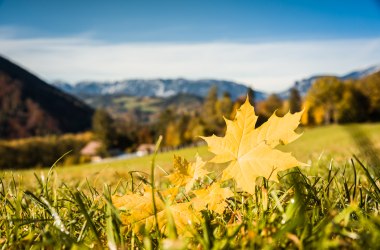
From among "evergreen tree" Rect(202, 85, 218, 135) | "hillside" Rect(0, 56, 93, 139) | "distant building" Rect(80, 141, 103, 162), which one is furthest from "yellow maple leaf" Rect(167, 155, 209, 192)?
"hillside" Rect(0, 56, 93, 139)

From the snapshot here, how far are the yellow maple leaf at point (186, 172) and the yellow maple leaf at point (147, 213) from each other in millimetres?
90

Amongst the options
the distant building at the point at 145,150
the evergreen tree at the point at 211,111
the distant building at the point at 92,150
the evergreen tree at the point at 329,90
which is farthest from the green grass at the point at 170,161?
the distant building at the point at 92,150

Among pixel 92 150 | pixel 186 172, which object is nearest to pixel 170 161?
pixel 186 172

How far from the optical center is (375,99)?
65.1 metres

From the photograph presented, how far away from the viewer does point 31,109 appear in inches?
6654

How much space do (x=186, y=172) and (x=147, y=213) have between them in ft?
0.62

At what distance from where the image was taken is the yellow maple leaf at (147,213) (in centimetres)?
86

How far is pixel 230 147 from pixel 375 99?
74.2m

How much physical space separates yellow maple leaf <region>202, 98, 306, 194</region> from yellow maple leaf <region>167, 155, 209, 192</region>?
0.38ft

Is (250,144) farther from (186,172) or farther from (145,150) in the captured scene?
(145,150)

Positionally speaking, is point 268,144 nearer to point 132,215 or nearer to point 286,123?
point 286,123

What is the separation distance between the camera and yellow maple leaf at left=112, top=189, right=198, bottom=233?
33.8 inches

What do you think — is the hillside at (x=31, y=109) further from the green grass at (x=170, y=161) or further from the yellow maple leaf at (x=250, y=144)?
the yellow maple leaf at (x=250, y=144)

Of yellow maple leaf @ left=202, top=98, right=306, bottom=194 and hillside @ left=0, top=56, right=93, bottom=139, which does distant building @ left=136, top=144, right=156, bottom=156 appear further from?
yellow maple leaf @ left=202, top=98, right=306, bottom=194
